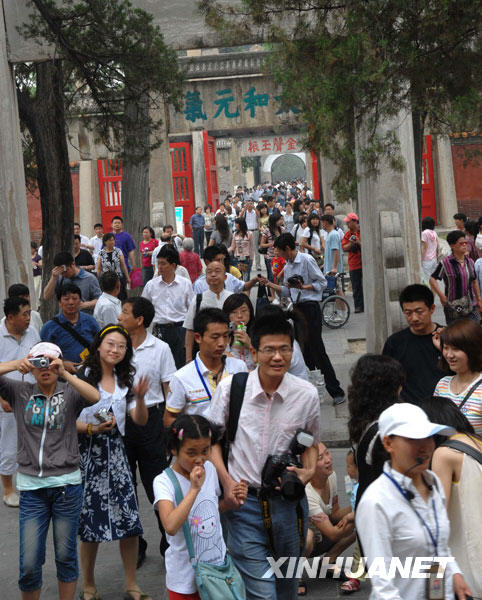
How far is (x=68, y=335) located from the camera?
734 cm

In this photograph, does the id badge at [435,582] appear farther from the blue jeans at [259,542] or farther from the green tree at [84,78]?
the green tree at [84,78]

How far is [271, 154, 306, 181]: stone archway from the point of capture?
91625 millimetres

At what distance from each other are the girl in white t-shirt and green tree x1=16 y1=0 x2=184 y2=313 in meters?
7.69

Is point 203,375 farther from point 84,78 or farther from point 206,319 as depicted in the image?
point 84,78

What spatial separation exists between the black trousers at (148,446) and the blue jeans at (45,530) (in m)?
0.83

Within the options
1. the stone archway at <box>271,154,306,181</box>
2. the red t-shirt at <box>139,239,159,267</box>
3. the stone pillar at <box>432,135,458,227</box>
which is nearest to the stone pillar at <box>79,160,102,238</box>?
the stone pillar at <box>432,135,458,227</box>

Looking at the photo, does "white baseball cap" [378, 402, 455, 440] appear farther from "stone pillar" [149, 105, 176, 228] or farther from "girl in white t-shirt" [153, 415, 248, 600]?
"stone pillar" [149, 105, 176, 228]

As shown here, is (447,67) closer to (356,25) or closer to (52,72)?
(356,25)

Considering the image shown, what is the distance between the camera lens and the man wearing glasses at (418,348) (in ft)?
18.8

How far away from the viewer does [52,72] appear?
41.7 feet

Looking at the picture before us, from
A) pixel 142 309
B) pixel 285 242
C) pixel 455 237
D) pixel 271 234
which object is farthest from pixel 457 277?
pixel 271 234

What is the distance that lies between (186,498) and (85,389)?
126 cm

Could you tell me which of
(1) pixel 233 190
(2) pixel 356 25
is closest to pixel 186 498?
(2) pixel 356 25

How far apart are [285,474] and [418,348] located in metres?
2.00
